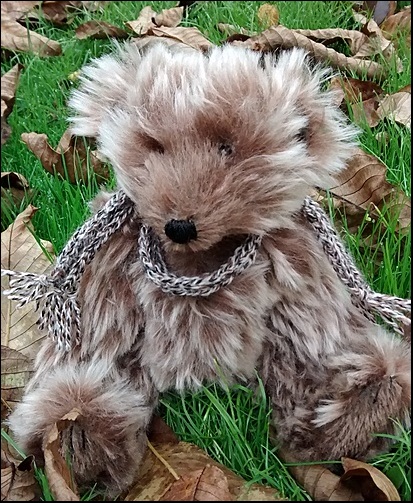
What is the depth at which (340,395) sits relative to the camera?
64 cm

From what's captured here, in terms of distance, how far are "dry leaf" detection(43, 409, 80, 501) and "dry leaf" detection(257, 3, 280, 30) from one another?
891 mm

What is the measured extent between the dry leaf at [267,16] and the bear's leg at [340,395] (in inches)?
30.5

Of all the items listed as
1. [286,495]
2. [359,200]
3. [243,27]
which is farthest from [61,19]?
[286,495]

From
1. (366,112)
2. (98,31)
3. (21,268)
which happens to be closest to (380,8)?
(366,112)

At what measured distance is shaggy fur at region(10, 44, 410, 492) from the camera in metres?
0.60

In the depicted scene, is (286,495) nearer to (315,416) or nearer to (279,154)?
(315,416)

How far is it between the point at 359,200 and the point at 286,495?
1.38 ft

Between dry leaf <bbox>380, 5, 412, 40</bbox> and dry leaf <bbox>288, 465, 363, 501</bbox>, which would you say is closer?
dry leaf <bbox>288, 465, 363, 501</bbox>

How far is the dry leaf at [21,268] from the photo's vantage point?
2.55 feet

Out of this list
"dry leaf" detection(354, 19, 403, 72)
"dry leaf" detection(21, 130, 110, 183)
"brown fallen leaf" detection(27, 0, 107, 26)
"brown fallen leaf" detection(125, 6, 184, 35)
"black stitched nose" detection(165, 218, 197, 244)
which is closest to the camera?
"black stitched nose" detection(165, 218, 197, 244)

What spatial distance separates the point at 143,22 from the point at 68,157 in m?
0.48

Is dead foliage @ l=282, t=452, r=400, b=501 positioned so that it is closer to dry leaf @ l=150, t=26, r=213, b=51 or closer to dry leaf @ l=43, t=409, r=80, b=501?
dry leaf @ l=43, t=409, r=80, b=501

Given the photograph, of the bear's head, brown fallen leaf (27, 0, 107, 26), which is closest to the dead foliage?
the bear's head

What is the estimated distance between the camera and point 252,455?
2.20ft
